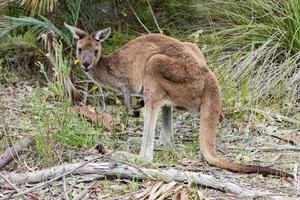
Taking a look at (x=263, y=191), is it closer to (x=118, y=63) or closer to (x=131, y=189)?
(x=131, y=189)

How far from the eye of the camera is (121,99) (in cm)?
768

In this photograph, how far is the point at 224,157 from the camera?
5.77m

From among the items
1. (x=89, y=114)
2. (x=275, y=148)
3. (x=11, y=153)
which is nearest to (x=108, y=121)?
(x=89, y=114)

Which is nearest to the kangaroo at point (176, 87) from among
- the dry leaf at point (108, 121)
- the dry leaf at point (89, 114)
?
the dry leaf at point (108, 121)

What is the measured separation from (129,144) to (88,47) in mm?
863

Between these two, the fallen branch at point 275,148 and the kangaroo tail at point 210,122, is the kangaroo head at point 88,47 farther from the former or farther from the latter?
the fallen branch at point 275,148

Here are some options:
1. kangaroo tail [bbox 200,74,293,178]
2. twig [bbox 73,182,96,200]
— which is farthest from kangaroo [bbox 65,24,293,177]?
twig [bbox 73,182,96,200]

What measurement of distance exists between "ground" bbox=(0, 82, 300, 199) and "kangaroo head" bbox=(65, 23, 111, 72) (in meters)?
0.41

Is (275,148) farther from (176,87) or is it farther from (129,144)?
(129,144)

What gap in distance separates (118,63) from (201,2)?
8.65ft

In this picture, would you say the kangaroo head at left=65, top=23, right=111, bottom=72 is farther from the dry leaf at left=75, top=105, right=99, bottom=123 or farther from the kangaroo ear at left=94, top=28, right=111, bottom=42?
the dry leaf at left=75, top=105, right=99, bottom=123

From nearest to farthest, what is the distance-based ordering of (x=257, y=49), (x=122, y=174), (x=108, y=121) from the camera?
1. (x=122, y=174)
2. (x=108, y=121)
3. (x=257, y=49)

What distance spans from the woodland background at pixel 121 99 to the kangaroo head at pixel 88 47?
0.31 meters

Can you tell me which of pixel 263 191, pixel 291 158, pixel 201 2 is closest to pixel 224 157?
pixel 291 158
